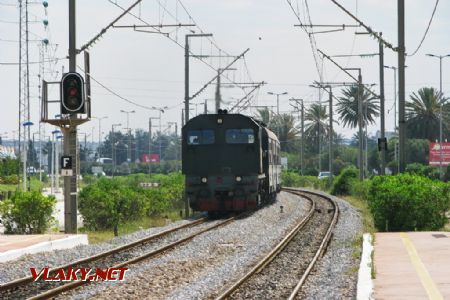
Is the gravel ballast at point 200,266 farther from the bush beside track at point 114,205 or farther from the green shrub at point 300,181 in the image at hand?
the green shrub at point 300,181

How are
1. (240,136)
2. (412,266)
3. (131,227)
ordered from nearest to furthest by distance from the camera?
(412,266) < (131,227) < (240,136)

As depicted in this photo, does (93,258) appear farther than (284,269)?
Yes

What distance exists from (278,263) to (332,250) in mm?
2699

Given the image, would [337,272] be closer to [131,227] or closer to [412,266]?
[412,266]

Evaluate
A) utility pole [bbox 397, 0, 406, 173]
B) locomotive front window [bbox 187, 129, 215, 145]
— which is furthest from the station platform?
utility pole [bbox 397, 0, 406, 173]

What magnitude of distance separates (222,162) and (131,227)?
12.8 feet

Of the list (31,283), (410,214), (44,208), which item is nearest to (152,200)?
(44,208)

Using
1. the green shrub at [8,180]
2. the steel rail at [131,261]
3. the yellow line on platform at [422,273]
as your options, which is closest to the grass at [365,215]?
the yellow line on platform at [422,273]

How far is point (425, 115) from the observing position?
95125 mm

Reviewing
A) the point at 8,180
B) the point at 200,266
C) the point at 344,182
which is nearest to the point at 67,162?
the point at 200,266

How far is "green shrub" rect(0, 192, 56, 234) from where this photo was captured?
2509 centimetres

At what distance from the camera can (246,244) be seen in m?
22.4

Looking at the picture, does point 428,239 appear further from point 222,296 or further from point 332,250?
point 222,296
